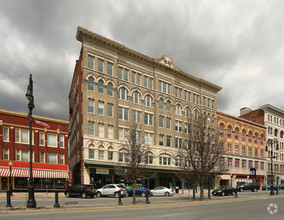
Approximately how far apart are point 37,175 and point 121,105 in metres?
16.4

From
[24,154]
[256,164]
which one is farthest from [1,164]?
[256,164]

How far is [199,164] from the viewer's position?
2800 centimetres

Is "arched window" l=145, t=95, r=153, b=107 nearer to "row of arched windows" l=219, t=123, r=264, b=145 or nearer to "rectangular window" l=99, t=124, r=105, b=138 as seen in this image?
"rectangular window" l=99, t=124, r=105, b=138

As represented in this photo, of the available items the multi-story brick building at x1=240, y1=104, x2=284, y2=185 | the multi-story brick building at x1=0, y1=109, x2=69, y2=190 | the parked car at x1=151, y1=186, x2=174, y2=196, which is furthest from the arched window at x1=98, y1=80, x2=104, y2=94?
the multi-story brick building at x1=240, y1=104, x2=284, y2=185

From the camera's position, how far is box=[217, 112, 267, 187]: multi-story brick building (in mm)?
59250

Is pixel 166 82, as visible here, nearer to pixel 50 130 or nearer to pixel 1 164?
pixel 50 130

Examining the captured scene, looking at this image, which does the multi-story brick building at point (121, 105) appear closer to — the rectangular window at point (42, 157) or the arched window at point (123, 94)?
the arched window at point (123, 94)

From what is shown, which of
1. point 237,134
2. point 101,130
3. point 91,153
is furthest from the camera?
point 237,134

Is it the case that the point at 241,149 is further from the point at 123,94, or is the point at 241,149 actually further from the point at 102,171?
the point at 102,171

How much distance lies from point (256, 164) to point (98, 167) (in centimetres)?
4918

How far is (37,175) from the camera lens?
1417 inches

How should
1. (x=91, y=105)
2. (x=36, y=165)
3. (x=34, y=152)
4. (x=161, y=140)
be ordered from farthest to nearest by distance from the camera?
(x=161, y=140) → (x=91, y=105) → (x=34, y=152) → (x=36, y=165)

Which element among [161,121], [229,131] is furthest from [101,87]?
[229,131]

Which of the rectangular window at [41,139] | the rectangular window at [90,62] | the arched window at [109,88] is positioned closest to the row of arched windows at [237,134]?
the arched window at [109,88]
